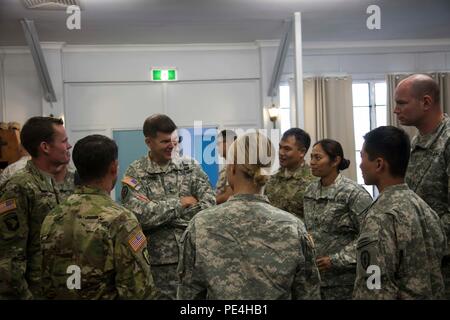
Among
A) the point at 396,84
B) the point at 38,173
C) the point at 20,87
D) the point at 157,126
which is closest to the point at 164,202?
the point at 157,126

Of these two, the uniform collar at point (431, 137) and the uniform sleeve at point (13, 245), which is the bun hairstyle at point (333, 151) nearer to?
the uniform collar at point (431, 137)

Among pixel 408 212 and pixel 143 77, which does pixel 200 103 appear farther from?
pixel 408 212

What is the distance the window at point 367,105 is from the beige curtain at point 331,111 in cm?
39

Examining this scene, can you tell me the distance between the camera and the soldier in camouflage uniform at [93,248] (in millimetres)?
1973

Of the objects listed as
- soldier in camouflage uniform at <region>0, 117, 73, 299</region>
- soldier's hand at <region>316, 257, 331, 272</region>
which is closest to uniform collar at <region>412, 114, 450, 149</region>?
soldier's hand at <region>316, 257, 331, 272</region>

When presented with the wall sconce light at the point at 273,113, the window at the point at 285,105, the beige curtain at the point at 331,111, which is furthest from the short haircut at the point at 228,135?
the window at the point at 285,105

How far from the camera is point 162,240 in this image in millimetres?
3012

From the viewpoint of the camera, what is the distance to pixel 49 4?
5.77 meters

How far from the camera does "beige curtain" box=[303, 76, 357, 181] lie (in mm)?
7941

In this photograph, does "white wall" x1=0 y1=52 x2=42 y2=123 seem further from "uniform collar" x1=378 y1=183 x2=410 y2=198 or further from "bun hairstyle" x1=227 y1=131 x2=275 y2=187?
"uniform collar" x1=378 y1=183 x2=410 y2=198

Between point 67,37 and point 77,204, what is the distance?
5.92 m

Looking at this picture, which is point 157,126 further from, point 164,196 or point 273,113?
point 273,113

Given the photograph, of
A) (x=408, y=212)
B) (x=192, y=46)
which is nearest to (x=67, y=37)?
(x=192, y=46)

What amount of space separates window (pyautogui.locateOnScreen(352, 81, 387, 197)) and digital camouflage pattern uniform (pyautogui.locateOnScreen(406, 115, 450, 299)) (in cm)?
580
